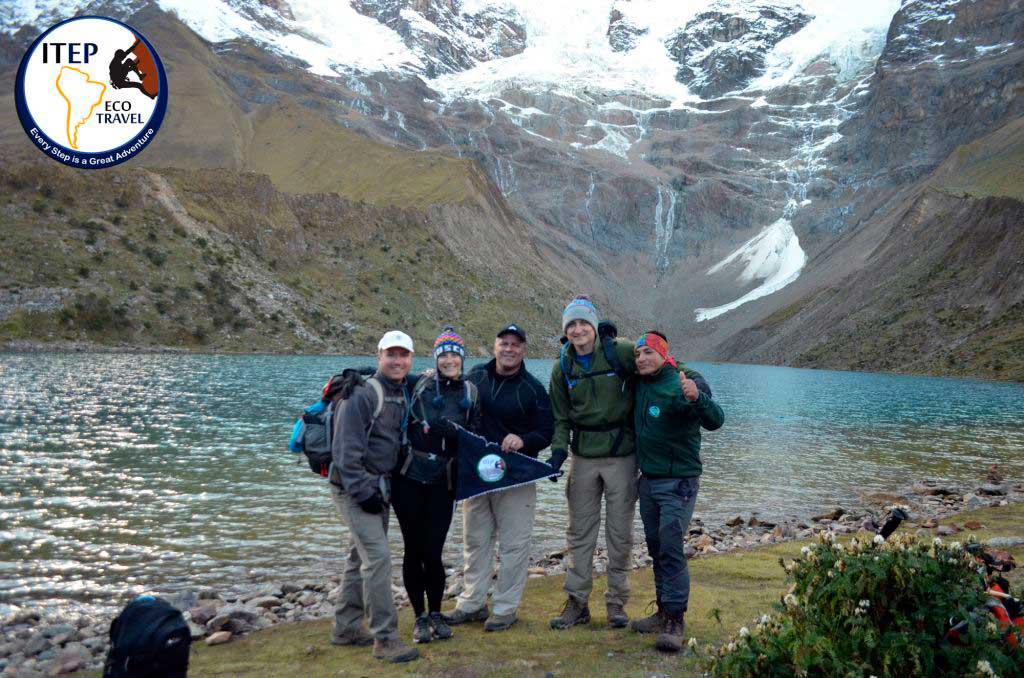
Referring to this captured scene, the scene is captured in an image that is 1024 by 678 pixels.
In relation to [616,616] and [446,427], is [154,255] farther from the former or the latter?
[616,616]

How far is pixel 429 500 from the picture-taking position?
295 inches

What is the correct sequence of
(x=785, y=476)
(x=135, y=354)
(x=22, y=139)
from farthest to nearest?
1. (x=22, y=139)
2. (x=135, y=354)
3. (x=785, y=476)

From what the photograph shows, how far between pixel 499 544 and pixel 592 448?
140 centimetres

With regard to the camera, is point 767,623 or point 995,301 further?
point 995,301

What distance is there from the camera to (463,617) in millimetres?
7938

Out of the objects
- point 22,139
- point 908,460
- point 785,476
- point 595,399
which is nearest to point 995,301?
point 908,460

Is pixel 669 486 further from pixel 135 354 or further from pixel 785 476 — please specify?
pixel 135 354

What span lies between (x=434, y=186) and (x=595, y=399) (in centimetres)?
15417

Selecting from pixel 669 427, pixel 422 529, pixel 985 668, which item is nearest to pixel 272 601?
pixel 422 529


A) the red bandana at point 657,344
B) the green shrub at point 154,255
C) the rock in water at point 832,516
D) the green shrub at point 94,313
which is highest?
the green shrub at point 154,255

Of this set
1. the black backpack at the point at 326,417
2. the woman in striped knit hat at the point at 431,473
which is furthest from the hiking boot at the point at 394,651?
the black backpack at the point at 326,417

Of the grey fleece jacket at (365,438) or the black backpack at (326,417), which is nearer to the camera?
the grey fleece jacket at (365,438)

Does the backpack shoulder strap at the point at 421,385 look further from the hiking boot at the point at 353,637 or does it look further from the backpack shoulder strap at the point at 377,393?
the hiking boot at the point at 353,637

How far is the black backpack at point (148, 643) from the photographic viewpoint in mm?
4586
